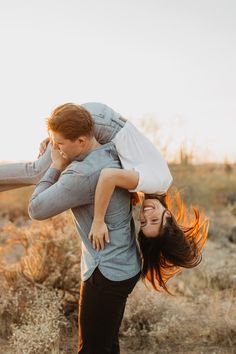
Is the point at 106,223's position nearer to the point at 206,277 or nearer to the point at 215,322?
the point at 215,322

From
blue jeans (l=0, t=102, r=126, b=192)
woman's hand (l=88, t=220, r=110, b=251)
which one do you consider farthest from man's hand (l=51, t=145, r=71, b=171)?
woman's hand (l=88, t=220, r=110, b=251)

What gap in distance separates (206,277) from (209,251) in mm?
2649

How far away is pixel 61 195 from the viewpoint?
313 centimetres

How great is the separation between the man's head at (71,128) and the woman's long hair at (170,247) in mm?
544

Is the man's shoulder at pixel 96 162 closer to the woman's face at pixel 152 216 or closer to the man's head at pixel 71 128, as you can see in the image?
the man's head at pixel 71 128

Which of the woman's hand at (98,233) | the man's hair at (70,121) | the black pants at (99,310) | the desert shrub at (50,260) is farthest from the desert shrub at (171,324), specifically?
the man's hair at (70,121)

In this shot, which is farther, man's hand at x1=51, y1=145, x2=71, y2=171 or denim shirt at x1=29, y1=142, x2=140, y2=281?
man's hand at x1=51, y1=145, x2=71, y2=171

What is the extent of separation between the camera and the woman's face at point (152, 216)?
344cm

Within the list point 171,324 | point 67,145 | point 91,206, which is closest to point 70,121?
point 67,145

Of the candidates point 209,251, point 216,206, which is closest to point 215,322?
point 209,251

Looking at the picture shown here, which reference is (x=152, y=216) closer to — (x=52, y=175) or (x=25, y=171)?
(x=52, y=175)

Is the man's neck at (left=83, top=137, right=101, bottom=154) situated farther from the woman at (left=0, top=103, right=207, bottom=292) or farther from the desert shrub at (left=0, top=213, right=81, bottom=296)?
the desert shrub at (left=0, top=213, right=81, bottom=296)

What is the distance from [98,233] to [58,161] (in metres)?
0.46

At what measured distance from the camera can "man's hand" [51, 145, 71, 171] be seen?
11.0 feet
